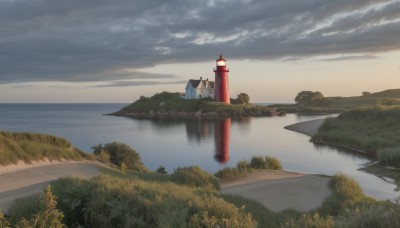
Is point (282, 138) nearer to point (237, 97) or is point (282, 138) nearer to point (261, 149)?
point (261, 149)

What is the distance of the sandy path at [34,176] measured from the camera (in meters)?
12.3

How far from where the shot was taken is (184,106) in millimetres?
108500

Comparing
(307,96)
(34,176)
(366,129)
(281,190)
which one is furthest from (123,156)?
(307,96)

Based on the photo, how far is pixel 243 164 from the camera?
23.3 m

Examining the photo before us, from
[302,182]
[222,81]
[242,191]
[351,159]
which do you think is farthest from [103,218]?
[222,81]

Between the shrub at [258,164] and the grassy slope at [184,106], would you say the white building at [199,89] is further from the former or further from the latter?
the shrub at [258,164]

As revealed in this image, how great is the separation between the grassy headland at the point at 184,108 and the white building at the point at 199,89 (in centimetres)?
323

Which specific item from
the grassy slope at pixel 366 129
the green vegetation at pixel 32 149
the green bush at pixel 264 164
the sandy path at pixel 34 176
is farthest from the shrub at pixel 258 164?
the grassy slope at pixel 366 129

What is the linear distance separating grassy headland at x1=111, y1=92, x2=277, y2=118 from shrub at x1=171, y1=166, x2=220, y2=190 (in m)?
77.3

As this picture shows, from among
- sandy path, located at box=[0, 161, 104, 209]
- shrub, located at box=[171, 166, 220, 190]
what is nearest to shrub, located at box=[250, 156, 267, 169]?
shrub, located at box=[171, 166, 220, 190]

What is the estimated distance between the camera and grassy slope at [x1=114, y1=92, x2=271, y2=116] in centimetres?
9800

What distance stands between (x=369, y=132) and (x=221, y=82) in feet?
192

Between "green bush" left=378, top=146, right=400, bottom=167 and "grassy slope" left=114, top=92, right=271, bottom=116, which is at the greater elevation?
"grassy slope" left=114, top=92, right=271, bottom=116

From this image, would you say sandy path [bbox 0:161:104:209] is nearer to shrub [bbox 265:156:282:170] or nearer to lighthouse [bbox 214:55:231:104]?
shrub [bbox 265:156:282:170]
